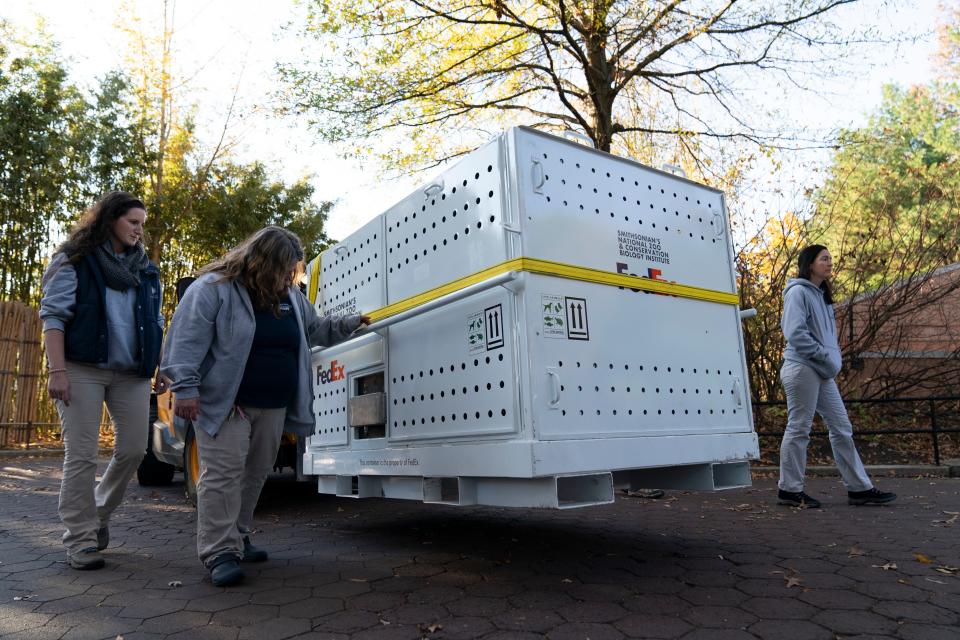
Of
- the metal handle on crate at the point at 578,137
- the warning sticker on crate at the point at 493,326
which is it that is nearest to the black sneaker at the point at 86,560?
the warning sticker on crate at the point at 493,326

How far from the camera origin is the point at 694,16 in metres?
9.77

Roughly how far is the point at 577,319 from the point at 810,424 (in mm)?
2985

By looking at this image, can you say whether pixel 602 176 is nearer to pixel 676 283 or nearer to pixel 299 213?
pixel 676 283

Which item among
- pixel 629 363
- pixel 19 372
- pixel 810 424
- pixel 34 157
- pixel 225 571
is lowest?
pixel 225 571

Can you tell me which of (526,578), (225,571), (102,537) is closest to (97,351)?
(102,537)

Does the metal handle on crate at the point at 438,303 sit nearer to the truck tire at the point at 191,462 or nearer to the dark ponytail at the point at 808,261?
the truck tire at the point at 191,462

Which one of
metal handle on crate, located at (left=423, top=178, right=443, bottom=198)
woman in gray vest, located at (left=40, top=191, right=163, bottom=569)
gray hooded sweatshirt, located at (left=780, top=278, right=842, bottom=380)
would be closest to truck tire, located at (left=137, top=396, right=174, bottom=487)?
woman in gray vest, located at (left=40, top=191, right=163, bottom=569)

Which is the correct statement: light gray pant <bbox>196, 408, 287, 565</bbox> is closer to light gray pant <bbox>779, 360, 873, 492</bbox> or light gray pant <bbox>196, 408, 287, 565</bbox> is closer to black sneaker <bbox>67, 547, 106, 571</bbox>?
black sneaker <bbox>67, 547, 106, 571</bbox>

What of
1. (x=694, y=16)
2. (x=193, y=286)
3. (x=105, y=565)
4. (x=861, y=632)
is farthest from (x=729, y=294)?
(x=694, y=16)

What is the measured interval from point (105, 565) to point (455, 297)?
7.99ft

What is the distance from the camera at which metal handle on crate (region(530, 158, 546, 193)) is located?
3199 mm

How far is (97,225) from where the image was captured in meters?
3.73

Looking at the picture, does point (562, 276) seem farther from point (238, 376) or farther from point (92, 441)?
point (92, 441)

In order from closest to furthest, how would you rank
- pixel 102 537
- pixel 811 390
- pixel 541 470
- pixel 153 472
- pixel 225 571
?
pixel 541 470, pixel 225 571, pixel 102 537, pixel 811 390, pixel 153 472
